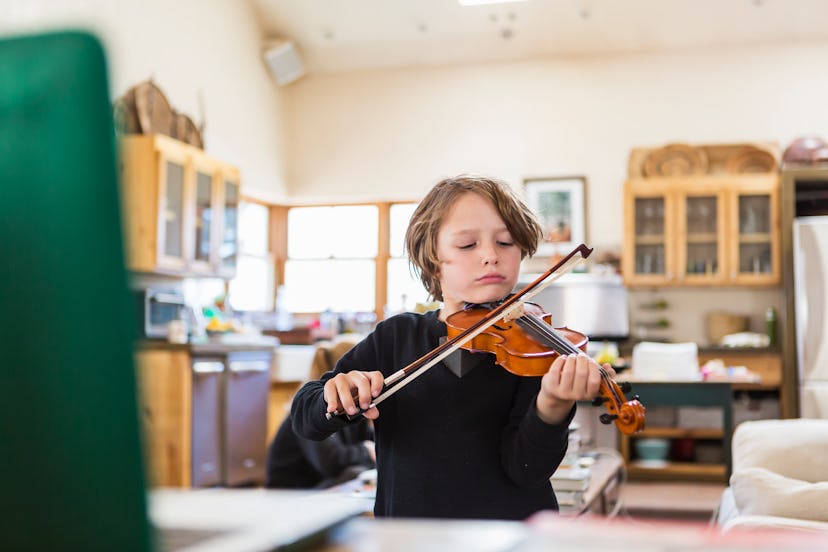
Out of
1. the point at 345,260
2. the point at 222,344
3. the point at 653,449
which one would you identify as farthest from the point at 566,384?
the point at 345,260

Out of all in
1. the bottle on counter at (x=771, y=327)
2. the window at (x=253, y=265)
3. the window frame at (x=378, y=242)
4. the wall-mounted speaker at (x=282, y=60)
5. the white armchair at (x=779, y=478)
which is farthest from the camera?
the window frame at (x=378, y=242)

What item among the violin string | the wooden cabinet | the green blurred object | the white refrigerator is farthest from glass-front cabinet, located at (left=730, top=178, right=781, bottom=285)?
the green blurred object

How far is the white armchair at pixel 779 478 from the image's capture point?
228cm

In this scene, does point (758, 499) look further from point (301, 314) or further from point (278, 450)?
point (301, 314)

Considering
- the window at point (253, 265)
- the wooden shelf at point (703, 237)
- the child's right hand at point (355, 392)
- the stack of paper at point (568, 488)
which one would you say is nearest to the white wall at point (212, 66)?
the window at point (253, 265)

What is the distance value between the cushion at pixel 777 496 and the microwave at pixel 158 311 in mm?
4016

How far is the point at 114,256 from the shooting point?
245mm

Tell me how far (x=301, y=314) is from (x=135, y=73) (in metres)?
2.79

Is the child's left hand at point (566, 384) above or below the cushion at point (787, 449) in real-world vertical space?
above

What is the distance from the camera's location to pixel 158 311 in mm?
5973

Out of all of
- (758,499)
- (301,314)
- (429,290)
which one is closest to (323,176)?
(301,314)

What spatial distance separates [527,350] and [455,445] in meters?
0.17

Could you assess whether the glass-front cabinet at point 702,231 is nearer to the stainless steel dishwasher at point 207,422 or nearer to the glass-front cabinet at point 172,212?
the stainless steel dishwasher at point 207,422

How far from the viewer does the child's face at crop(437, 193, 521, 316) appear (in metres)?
1.25
